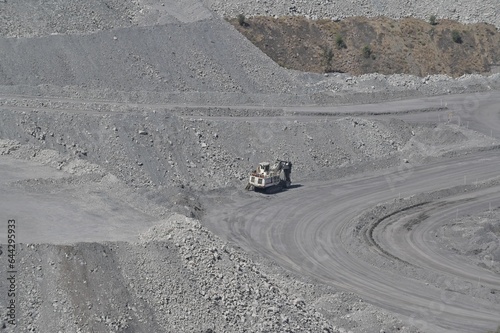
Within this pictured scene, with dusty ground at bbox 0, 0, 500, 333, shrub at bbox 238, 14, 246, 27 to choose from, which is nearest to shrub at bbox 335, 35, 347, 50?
dusty ground at bbox 0, 0, 500, 333

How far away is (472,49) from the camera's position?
76.0 m

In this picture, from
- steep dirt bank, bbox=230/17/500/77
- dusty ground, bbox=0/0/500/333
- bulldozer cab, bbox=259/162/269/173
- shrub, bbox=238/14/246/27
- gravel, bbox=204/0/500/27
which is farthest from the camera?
gravel, bbox=204/0/500/27

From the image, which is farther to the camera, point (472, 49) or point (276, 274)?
point (472, 49)

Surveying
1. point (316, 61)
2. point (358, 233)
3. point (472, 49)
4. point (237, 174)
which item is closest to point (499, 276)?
point (358, 233)

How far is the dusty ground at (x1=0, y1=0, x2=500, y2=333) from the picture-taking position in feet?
106

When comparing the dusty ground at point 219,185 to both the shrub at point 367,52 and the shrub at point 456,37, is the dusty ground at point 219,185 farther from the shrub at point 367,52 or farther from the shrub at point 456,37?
the shrub at point 456,37

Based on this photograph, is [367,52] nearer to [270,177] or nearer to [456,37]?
[456,37]

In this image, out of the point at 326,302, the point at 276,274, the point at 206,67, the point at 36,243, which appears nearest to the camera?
the point at 36,243

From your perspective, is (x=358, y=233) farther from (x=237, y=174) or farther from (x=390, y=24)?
(x=390, y=24)

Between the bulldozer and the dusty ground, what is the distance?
0.63 m

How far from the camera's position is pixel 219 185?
5044 cm

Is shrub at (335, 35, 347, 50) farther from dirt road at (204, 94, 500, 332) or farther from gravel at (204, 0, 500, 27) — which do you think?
dirt road at (204, 94, 500, 332)

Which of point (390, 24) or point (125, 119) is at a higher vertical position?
point (390, 24)

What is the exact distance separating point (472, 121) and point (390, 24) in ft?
50.6
